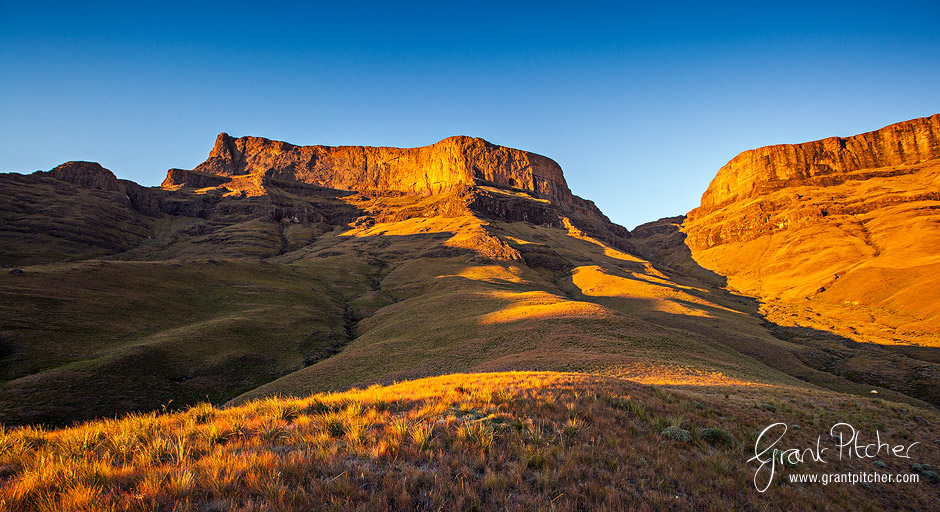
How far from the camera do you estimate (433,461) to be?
20.9 ft

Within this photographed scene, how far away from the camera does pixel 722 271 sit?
148 metres

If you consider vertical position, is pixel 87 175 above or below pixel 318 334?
above

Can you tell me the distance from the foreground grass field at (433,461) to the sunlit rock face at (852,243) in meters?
65.9

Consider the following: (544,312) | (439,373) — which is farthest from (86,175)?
(544,312)

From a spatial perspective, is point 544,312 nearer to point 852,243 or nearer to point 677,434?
point 677,434

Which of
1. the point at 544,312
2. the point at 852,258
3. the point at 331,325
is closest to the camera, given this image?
the point at 544,312

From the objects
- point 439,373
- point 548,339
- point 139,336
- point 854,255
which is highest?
point 854,255

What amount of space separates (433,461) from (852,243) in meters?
169

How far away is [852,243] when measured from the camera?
116m

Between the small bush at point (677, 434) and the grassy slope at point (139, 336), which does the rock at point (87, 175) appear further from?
the small bush at point (677, 434)

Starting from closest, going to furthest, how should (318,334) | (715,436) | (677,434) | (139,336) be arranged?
(677,434)
(715,436)
(139,336)
(318,334)

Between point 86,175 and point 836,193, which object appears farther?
point 836,193

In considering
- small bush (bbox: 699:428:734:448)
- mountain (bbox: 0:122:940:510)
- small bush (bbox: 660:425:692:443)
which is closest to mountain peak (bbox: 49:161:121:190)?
mountain (bbox: 0:122:940:510)

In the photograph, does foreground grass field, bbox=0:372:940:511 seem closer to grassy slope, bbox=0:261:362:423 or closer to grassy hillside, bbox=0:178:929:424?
grassy hillside, bbox=0:178:929:424
